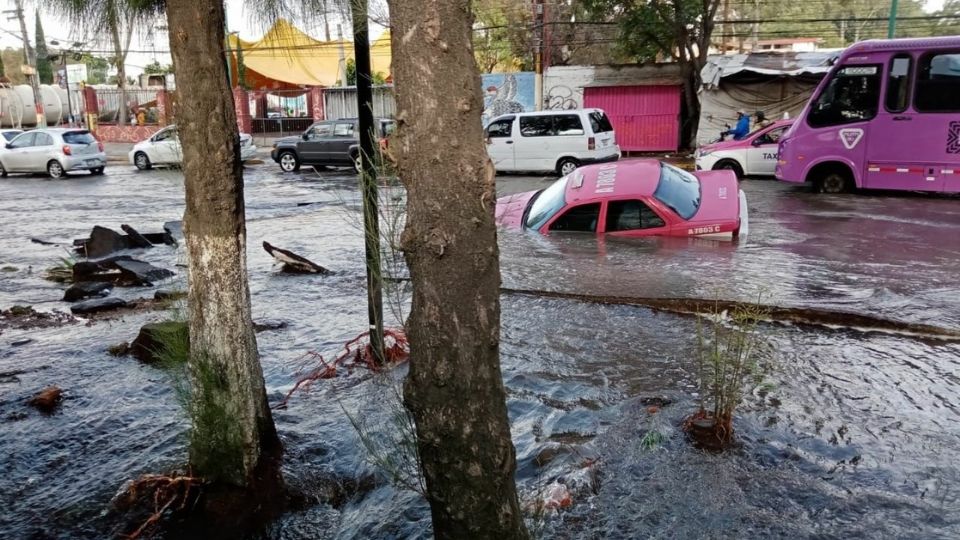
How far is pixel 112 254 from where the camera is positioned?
11.3 metres

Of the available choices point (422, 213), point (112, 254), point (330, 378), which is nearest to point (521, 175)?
point (112, 254)

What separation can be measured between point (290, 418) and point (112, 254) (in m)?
7.54

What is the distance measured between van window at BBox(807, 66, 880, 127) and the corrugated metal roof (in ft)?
24.7

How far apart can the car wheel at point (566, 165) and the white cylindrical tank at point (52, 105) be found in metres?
32.2

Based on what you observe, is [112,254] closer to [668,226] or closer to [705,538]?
[668,226]

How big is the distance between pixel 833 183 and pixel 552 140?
23.3ft

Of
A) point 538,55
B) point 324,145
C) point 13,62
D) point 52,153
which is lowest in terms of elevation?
point 52,153

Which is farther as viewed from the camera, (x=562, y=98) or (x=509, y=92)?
(x=509, y=92)

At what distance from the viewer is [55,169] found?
23.6m

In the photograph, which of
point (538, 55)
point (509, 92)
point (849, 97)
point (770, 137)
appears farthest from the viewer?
point (509, 92)

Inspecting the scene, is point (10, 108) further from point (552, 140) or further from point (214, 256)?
point (214, 256)

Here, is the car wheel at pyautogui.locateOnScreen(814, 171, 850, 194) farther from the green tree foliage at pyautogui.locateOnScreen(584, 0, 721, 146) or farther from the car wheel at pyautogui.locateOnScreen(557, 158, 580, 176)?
the green tree foliage at pyautogui.locateOnScreen(584, 0, 721, 146)

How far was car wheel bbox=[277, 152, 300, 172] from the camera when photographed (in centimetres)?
2450

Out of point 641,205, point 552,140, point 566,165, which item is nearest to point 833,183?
point 566,165
